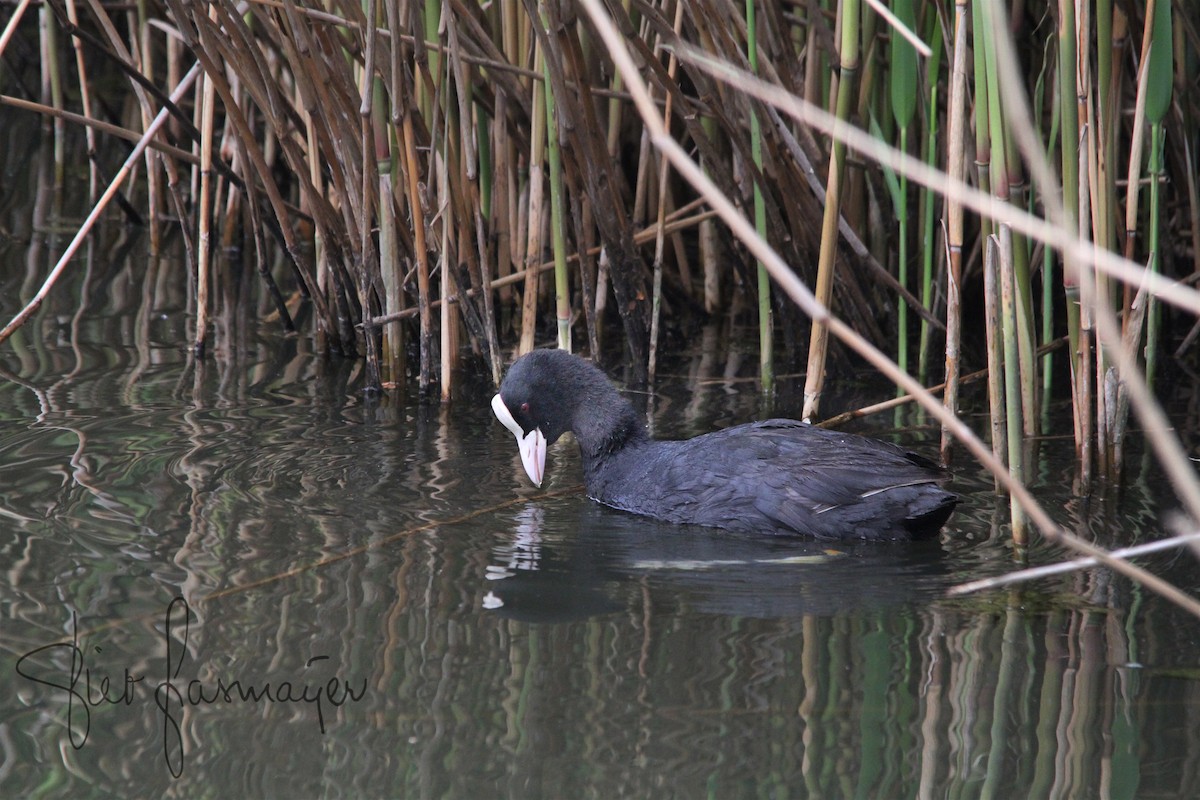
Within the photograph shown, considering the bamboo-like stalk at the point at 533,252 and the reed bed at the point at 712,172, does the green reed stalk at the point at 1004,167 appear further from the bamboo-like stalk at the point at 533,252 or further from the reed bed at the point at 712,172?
the bamboo-like stalk at the point at 533,252

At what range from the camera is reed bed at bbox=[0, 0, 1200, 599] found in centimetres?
341

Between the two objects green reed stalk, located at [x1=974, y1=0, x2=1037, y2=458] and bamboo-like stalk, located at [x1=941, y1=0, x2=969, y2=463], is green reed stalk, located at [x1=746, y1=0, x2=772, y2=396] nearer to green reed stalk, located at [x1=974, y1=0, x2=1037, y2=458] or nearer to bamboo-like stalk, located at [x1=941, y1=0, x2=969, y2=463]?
bamboo-like stalk, located at [x1=941, y1=0, x2=969, y2=463]

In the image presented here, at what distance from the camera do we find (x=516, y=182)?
5.24 metres

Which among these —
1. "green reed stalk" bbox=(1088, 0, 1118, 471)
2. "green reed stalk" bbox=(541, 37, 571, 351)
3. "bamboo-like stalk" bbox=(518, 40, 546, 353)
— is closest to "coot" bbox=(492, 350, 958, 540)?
"green reed stalk" bbox=(541, 37, 571, 351)

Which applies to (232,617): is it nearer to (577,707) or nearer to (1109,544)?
(577,707)

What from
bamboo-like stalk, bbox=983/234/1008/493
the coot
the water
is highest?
bamboo-like stalk, bbox=983/234/1008/493

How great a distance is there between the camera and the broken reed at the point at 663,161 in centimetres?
343

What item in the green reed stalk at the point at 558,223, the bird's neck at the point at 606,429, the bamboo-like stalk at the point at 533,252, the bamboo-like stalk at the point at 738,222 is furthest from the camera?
the bamboo-like stalk at the point at 533,252

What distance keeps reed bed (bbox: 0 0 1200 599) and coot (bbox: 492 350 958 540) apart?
0.26 meters

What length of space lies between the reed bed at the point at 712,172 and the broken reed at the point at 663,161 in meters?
0.01

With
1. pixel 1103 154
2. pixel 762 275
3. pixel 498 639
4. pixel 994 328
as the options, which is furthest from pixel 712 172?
pixel 498 639

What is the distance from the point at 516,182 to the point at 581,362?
4.66 ft

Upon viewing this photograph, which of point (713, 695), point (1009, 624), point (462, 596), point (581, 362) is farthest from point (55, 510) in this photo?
point (1009, 624)

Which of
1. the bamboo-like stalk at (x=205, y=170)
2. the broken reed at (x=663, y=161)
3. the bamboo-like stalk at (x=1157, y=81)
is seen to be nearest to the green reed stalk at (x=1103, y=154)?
the broken reed at (x=663, y=161)
